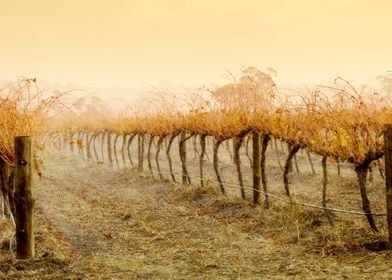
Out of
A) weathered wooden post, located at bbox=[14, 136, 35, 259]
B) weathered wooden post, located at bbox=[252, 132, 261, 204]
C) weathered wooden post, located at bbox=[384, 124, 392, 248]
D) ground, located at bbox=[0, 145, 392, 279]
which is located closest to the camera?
ground, located at bbox=[0, 145, 392, 279]

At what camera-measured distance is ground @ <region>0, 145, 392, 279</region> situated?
27.0 ft

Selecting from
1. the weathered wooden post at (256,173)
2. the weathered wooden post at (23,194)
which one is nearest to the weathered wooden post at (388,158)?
the weathered wooden post at (256,173)

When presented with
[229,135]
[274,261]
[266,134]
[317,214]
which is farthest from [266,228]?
[229,135]

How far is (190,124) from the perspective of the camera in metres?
19.3

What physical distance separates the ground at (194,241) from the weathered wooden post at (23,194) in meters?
0.36

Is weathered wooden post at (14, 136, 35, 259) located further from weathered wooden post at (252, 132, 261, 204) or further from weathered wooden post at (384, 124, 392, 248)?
weathered wooden post at (252, 132, 261, 204)

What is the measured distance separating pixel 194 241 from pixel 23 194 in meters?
3.79

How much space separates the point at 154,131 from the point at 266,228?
1304cm

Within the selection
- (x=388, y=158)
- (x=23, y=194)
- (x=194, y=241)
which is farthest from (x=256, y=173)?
(x=23, y=194)

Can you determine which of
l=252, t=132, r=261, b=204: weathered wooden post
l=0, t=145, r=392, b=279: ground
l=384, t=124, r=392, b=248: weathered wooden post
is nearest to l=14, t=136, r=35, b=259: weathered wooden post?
l=0, t=145, r=392, b=279: ground

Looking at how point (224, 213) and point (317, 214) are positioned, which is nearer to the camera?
point (317, 214)

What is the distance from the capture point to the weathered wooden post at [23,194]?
8.34 metres

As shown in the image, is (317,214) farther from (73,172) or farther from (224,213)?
(73,172)

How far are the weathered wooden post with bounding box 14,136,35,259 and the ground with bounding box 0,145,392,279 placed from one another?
0.36 m
